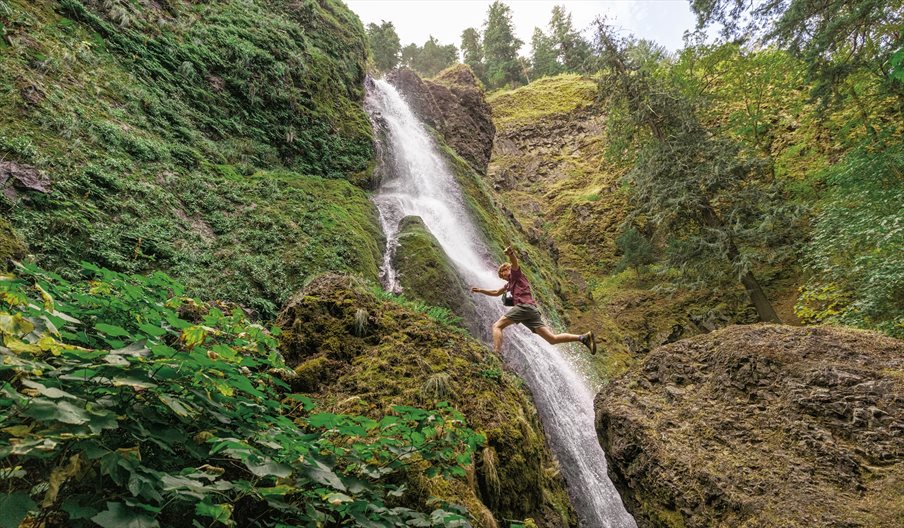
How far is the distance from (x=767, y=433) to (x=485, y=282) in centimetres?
891

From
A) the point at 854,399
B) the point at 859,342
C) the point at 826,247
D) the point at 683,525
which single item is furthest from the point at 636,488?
the point at 826,247

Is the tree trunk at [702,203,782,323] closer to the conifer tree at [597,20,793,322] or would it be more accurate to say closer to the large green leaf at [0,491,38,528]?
the conifer tree at [597,20,793,322]

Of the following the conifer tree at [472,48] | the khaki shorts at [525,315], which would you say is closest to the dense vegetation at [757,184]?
the khaki shorts at [525,315]

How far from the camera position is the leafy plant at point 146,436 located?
1394 mm

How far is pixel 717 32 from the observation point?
13.8m

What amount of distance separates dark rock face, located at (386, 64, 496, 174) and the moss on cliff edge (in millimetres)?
8946

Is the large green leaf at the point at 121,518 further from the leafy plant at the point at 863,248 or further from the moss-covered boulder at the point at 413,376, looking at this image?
the leafy plant at the point at 863,248

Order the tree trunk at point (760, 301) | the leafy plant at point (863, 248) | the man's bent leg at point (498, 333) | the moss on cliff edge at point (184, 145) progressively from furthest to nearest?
the tree trunk at point (760, 301) → the leafy plant at point (863, 248) → the moss on cliff edge at point (184, 145) → the man's bent leg at point (498, 333)

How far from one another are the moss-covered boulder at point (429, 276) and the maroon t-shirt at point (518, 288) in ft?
10.2

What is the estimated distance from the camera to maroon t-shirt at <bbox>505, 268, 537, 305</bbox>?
669cm

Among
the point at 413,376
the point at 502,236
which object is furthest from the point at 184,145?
the point at 502,236

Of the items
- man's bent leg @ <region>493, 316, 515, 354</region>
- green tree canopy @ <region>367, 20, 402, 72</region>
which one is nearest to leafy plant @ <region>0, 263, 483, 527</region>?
man's bent leg @ <region>493, 316, 515, 354</region>

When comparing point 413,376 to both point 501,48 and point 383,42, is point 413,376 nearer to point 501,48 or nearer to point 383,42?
point 383,42

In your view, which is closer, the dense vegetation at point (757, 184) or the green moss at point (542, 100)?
the dense vegetation at point (757, 184)
